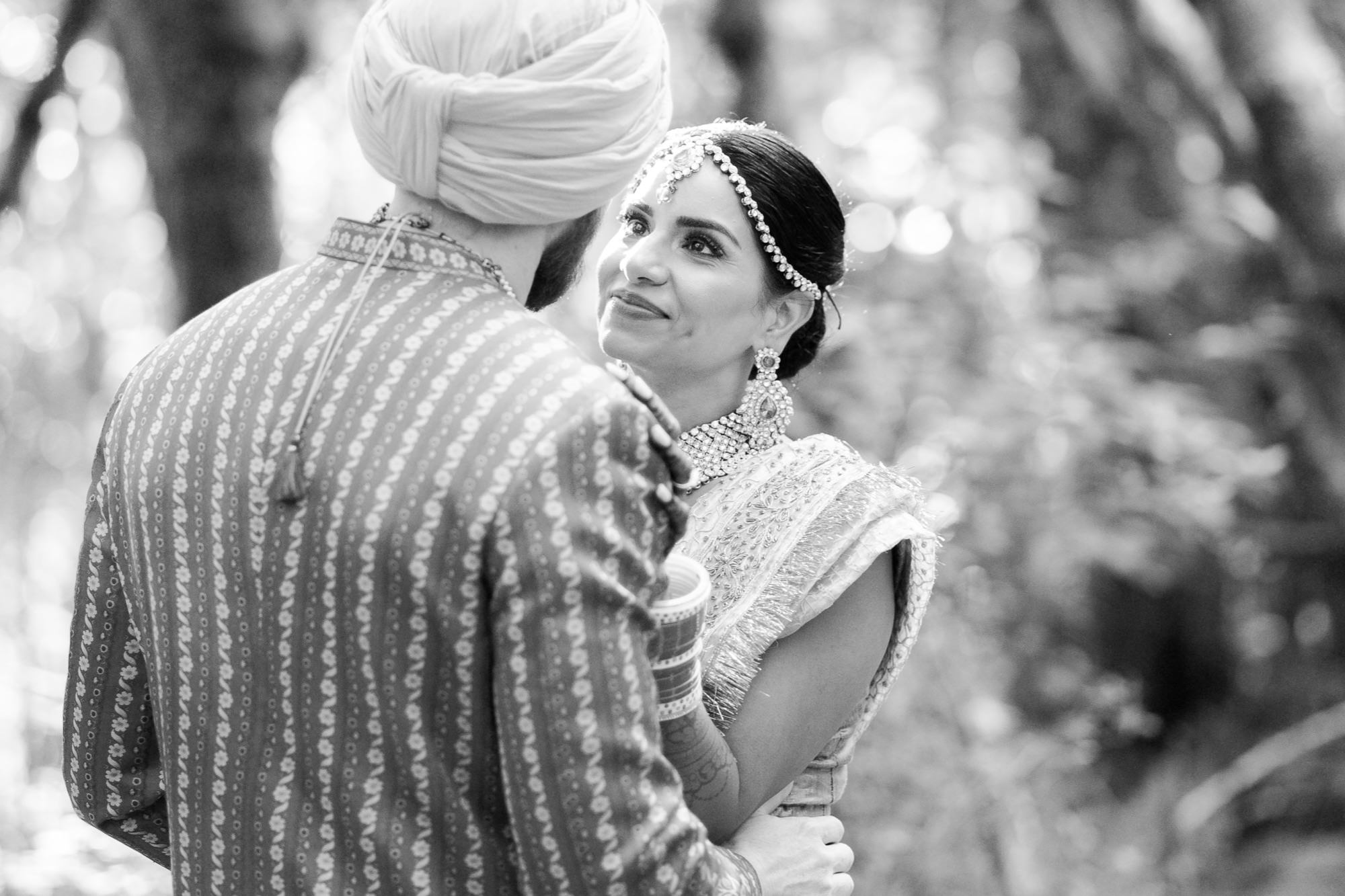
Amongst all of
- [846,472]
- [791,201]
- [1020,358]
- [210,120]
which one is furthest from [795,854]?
[1020,358]

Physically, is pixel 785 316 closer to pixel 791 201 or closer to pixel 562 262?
pixel 791 201

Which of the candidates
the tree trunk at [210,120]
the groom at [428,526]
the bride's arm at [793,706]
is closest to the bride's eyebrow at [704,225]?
the bride's arm at [793,706]

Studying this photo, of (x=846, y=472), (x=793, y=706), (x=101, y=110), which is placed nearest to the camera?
(x=793, y=706)

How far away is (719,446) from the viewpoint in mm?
2176

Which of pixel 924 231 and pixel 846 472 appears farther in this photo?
pixel 924 231

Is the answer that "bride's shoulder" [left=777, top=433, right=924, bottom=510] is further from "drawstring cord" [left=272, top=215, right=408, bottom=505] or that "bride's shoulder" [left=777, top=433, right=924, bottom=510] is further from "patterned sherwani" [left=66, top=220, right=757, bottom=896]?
"drawstring cord" [left=272, top=215, right=408, bottom=505]

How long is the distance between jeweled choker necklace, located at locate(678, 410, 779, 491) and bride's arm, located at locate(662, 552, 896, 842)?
0.31m

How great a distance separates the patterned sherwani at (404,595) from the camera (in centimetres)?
122

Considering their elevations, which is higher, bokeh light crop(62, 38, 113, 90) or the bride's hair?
the bride's hair

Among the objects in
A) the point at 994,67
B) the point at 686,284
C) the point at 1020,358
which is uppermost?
the point at 686,284

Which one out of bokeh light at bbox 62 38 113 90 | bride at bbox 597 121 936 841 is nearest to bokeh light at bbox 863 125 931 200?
bride at bbox 597 121 936 841

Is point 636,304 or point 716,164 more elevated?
point 716,164

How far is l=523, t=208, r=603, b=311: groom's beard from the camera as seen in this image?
1462mm

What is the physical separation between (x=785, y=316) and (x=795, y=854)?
3.00 feet
